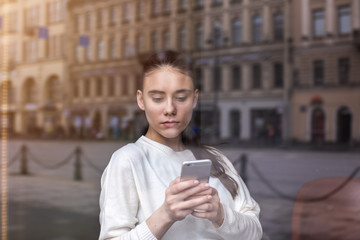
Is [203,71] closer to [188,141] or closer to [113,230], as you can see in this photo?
[188,141]

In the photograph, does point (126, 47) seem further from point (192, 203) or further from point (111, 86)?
point (192, 203)

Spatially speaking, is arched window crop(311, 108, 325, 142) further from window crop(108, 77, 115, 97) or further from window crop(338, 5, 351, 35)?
window crop(108, 77, 115, 97)

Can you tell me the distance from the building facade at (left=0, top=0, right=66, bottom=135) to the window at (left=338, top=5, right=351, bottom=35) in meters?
0.78

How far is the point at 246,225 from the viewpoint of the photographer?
2.09 ft

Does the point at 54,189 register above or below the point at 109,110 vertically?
below

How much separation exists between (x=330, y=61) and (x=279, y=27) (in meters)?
0.25

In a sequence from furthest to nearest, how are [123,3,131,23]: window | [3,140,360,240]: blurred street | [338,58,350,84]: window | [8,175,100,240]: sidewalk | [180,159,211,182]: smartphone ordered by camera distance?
1. [8,175,100,240]: sidewalk
2. [3,140,360,240]: blurred street
3. [338,58,350,84]: window
4. [123,3,131,23]: window
5. [180,159,211,182]: smartphone

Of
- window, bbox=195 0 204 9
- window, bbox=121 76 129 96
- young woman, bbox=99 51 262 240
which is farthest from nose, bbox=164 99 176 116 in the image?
window, bbox=195 0 204 9

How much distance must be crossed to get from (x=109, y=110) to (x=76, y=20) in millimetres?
272

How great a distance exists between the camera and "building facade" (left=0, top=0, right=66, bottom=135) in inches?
44.2

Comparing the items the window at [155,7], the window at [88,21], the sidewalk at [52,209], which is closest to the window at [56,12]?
the window at [88,21]

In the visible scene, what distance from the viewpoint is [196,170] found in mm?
493

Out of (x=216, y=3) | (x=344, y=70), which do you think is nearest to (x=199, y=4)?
(x=216, y=3)

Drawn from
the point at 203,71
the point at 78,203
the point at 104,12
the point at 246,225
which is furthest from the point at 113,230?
the point at 78,203
